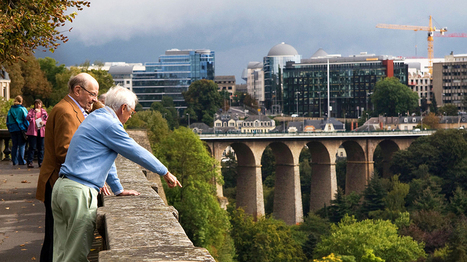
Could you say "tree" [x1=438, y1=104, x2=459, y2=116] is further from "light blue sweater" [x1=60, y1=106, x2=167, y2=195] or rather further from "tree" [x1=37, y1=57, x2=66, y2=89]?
"light blue sweater" [x1=60, y1=106, x2=167, y2=195]

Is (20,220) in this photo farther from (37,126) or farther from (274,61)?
(274,61)

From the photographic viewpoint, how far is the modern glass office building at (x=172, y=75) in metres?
149

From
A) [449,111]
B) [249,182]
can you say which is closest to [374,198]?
[249,182]

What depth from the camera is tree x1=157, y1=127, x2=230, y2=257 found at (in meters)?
37.6

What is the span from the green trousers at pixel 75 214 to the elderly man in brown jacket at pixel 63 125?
0.89 m

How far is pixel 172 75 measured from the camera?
501ft

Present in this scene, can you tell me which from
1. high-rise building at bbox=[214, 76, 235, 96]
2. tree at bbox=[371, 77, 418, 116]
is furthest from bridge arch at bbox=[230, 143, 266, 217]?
high-rise building at bbox=[214, 76, 235, 96]

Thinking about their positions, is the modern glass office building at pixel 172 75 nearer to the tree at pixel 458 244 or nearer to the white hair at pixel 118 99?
the tree at pixel 458 244

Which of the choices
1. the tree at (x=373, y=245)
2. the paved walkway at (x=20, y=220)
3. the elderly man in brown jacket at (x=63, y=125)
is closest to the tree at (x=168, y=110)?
the tree at (x=373, y=245)

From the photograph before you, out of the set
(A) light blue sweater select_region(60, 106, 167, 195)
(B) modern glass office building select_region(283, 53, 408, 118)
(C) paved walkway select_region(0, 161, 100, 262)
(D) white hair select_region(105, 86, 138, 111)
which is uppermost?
(B) modern glass office building select_region(283, 53, 408, 118)

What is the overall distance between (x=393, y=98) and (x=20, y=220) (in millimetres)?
118341

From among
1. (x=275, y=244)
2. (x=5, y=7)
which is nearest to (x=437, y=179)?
(x=275, y=244)

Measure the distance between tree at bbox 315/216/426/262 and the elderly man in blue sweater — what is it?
42718 millimetres

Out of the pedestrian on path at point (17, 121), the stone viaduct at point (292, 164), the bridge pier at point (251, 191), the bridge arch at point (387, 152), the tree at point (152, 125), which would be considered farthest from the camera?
the bridge arch at point (387, 152)
